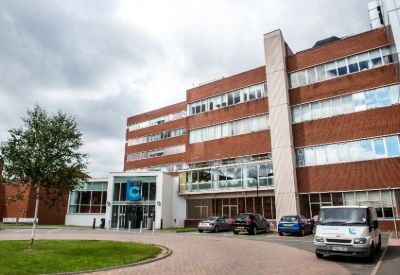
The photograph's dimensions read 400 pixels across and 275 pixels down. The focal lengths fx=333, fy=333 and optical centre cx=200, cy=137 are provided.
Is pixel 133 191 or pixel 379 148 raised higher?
pixel 379 148

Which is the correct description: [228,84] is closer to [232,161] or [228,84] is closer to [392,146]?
[232,161]

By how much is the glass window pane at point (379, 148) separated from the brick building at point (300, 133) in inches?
2.8

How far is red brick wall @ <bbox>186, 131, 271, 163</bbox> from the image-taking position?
3272cm

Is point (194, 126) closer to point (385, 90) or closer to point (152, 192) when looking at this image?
point (152, 192)

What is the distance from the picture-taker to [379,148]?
1020 inches

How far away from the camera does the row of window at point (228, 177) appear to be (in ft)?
104

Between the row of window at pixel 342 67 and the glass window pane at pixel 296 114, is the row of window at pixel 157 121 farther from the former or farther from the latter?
the row of window at pixel 342 67

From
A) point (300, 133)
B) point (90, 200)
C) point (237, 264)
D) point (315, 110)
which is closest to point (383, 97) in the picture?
point (315, 110)

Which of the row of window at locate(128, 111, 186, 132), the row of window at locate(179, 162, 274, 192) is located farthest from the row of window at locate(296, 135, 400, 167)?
the row of window at locate(128, 111, 186, 132)

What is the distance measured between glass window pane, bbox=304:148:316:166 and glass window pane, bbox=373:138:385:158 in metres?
4.92

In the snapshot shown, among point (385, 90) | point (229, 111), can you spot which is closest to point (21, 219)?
point (229, 111)

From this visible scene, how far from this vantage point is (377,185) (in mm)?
25453

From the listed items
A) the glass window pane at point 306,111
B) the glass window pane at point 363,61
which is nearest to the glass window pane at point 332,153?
the glass window pane at point 306,111

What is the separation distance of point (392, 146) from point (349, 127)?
3.47 meters
